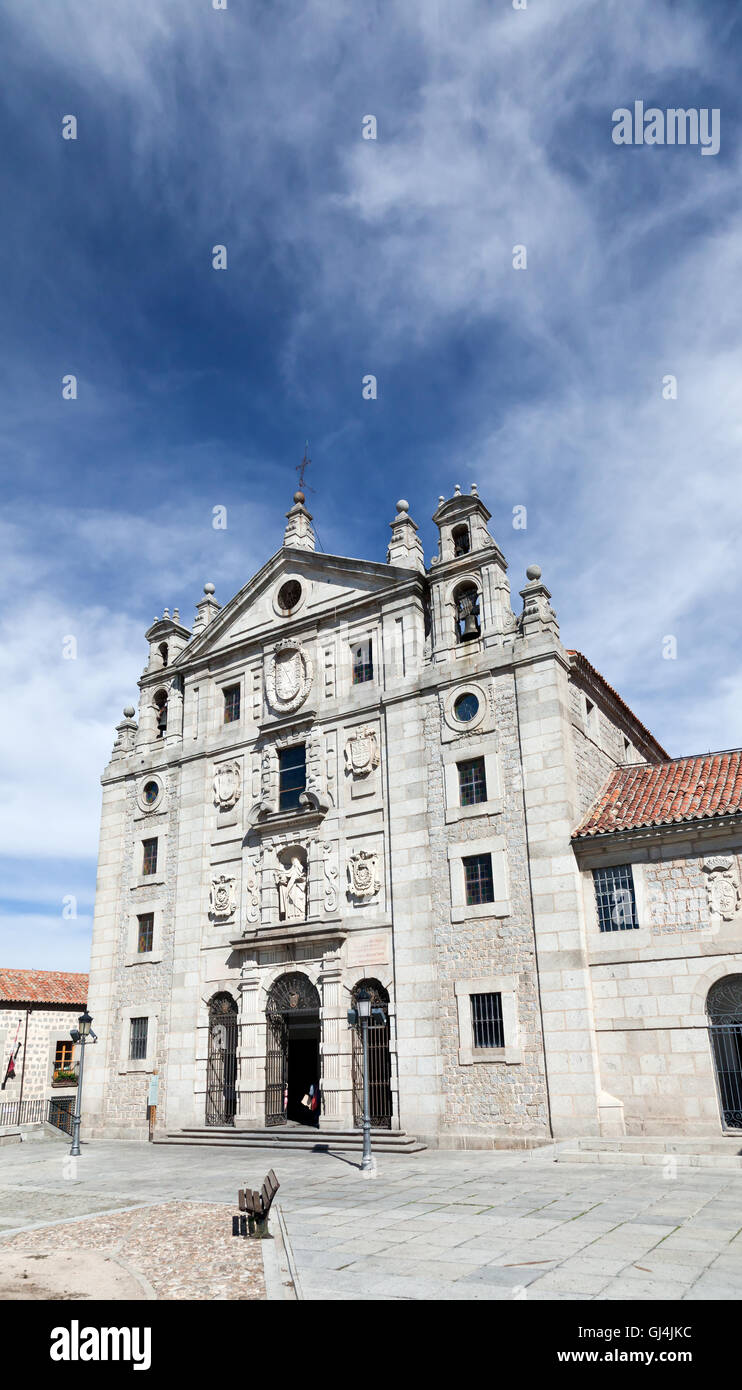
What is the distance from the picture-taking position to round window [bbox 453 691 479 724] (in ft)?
80.5

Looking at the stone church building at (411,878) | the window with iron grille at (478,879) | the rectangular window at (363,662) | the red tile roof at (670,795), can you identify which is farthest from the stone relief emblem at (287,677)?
the red tile roof at (670,795)

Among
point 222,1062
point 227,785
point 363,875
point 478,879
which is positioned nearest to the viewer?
point 478,879

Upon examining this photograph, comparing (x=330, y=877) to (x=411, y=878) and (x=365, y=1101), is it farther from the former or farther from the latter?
(x=365, y=1101)

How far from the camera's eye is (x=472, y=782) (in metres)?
24.1

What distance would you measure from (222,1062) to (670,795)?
1517 cm

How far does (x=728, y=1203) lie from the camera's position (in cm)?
1312

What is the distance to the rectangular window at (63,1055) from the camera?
135ft

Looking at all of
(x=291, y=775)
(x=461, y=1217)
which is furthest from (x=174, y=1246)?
(x=291, y=775)

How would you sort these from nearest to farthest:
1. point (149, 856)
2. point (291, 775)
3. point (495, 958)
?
point (495, 958) → point (291, 775) → point (149, 856)

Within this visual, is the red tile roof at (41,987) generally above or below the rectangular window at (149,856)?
below

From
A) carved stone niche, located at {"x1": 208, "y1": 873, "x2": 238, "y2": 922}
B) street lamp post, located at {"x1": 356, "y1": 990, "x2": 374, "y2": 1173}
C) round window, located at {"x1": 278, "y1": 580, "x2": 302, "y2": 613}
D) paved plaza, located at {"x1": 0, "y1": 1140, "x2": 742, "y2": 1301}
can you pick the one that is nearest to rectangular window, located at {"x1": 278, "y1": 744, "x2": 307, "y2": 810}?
carved stone niche, located at {"x1": 208, "y1": 873, "x2": 238, "y2": 922}

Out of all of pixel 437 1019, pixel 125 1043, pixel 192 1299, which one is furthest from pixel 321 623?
pixel 192 1299

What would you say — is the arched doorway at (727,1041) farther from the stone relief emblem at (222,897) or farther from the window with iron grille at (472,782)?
the stone relief emblem at (222,897)

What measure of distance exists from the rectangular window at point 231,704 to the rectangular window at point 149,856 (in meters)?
5.04
